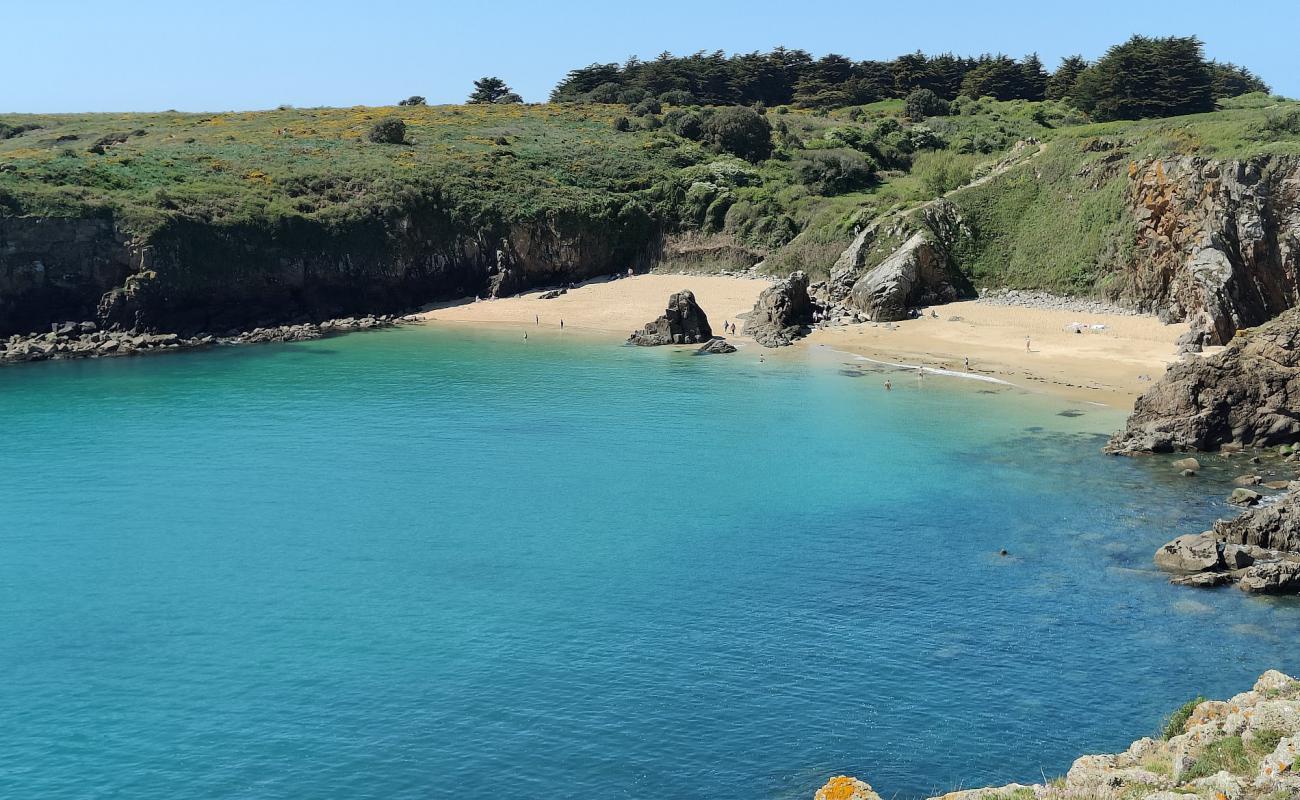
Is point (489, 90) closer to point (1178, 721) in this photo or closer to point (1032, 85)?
point (1032, 85)

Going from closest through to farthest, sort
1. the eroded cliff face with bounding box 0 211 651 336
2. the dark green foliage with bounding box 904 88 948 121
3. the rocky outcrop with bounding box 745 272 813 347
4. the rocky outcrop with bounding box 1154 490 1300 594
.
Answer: the rocky outcrop with bounding box 1154 490 1300 594 → the rocky outcrop with bounding box 745 272 813 347 → the eroded cliff face with bounding box 0 211 651 336 → the dark green foliage with bounding box 904 88 948 121

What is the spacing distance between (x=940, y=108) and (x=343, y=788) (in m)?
121

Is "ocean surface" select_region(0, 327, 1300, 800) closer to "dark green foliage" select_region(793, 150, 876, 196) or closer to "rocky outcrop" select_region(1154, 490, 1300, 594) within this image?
"rocky outcrop" select_region(1154, 490, 1300, 594)

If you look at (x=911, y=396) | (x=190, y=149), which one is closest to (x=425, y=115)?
(x=190, y=149)

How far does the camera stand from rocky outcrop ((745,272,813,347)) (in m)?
75.9

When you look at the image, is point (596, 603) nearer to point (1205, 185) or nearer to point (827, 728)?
point (827, 728)

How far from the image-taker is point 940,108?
130 m

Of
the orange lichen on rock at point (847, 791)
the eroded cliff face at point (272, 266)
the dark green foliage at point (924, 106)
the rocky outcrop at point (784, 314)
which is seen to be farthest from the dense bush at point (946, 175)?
the orange lichen on rock at point (847, 791)

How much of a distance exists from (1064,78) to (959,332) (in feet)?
232

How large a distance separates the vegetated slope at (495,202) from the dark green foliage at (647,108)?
20.5ft

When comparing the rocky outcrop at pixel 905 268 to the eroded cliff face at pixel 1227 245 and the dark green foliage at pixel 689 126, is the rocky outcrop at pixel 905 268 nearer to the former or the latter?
the eroded cliff face at pixel 1227 245

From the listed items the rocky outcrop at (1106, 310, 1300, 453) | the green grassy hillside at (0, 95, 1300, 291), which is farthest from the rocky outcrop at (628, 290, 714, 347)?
the rocky outcrop at (1106, 310, 1300, 453)

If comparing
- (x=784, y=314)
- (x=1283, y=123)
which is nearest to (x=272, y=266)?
(x=784, y=314)

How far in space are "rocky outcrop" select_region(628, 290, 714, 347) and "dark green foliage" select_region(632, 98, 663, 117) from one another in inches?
2206
